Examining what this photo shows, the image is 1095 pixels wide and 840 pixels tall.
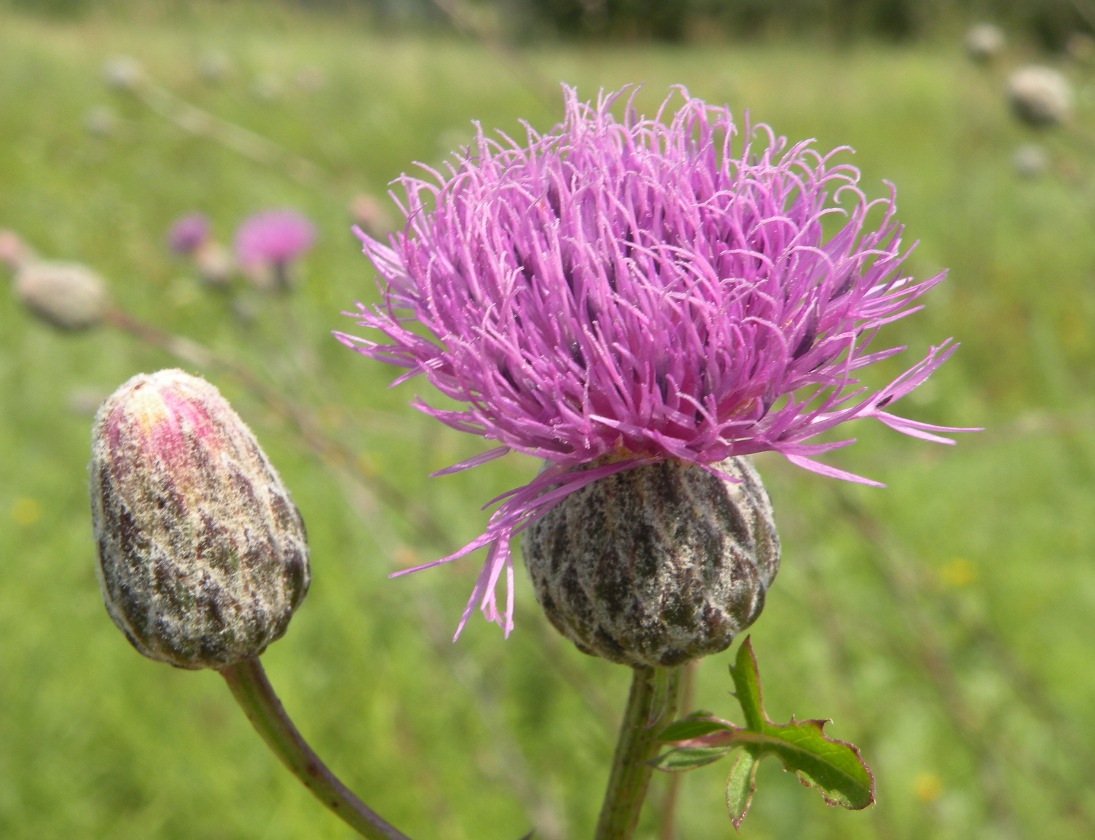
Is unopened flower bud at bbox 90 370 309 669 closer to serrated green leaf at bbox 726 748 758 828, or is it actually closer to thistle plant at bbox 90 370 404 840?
thistle plant at bbox 90 370 404 840

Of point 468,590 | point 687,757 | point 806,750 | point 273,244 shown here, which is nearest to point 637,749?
Answer: point 687,757

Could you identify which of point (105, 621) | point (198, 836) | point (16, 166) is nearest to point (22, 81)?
point (16, 166)

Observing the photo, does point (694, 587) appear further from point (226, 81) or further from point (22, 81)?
point (22, 81)

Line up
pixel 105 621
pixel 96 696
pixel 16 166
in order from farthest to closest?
pixel 16 166 → pixel 105 621 → pixel 96 696

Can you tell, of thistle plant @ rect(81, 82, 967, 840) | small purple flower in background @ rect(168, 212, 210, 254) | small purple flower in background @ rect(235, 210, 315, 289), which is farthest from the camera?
small purple flower in background @ rect(168, 212, 210, 254)

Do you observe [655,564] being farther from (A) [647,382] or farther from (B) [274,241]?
(B) [274,241]

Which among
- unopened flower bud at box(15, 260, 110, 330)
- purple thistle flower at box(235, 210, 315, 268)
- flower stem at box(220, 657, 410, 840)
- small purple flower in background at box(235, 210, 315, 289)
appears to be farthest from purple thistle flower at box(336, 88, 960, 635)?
purple thistle flower at box(235, 210, 315, 268)
